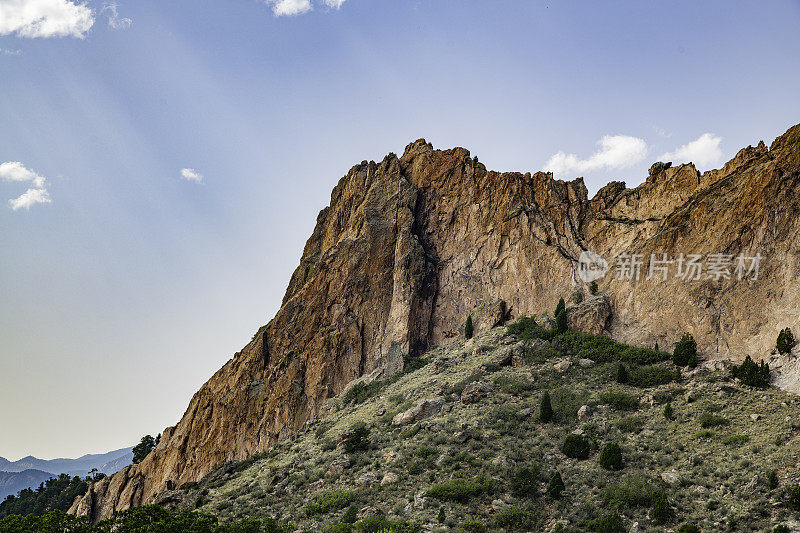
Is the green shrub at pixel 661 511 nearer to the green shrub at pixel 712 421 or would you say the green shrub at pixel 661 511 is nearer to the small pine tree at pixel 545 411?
the green shrub at pixel 712 421

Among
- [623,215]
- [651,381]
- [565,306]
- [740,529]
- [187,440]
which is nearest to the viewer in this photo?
[740,529]

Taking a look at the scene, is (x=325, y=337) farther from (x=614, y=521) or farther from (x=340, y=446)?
(x=614, y=521)

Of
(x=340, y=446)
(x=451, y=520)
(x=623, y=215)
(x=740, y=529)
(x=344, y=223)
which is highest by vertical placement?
(x=344, y=223)

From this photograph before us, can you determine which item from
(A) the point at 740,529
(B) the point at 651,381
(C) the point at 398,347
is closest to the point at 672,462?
(A) the point at 740,529

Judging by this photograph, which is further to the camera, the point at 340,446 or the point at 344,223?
the point at 344,223

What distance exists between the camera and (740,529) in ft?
91.2

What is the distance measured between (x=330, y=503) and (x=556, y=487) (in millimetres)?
14863

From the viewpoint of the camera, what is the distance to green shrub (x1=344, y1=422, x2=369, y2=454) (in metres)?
45.5

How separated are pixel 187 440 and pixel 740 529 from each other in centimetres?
5961

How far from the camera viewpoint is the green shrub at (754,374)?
134ft

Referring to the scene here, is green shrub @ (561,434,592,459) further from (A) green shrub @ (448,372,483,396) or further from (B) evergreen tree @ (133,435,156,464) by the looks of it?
(B) evergreen tree @ (133,435,156,464)

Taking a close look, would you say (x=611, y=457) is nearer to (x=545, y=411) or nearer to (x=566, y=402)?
(x=545, y=411)

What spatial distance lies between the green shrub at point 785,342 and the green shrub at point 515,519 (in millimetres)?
24734

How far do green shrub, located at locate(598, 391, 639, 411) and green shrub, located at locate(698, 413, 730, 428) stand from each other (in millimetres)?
5395
